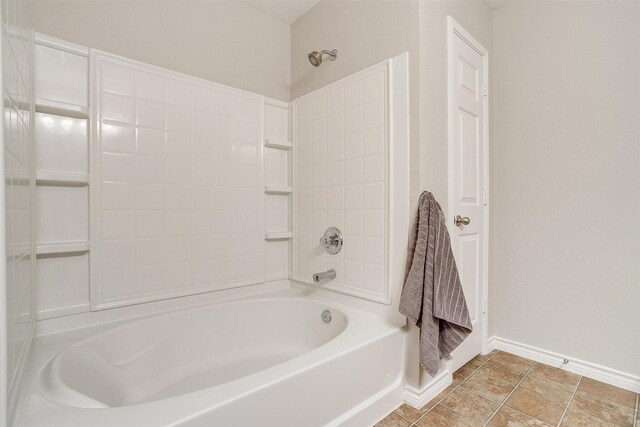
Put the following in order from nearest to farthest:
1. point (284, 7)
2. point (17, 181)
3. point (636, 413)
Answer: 1. point (17, 181)
2. point (636, 413)
3. point (284, 7)

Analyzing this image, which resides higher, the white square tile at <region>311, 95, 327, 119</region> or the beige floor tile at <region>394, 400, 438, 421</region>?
the white square tile at <region>311, 95, 327, 119</region>

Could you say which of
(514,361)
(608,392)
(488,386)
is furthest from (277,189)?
(608,392)

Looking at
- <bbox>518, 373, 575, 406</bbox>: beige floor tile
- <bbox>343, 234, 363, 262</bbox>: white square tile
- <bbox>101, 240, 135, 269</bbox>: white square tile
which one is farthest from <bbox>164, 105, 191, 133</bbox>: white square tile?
<bbox>518, 373, 575, 406</bbox>: beige floor tile

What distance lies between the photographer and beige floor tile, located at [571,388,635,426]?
1.41 meters

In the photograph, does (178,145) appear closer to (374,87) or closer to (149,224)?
(149,224)

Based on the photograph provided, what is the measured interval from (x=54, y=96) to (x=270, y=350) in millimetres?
1685

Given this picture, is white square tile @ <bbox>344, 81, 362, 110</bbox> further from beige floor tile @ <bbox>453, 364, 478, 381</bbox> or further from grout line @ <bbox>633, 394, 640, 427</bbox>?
grout line @ <bbox>633, 394, 640, 427</bbox>

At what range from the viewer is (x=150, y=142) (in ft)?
5.26

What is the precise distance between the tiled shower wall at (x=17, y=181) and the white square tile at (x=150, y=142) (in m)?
0.42

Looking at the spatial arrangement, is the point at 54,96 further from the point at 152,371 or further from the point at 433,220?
the point at 433,220

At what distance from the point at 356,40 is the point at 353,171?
77 centimetres

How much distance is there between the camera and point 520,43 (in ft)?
6.64

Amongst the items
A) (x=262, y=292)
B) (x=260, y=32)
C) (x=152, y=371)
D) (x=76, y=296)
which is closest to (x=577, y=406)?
(x=262, y=292)

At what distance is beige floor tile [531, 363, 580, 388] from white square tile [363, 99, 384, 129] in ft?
5.72
